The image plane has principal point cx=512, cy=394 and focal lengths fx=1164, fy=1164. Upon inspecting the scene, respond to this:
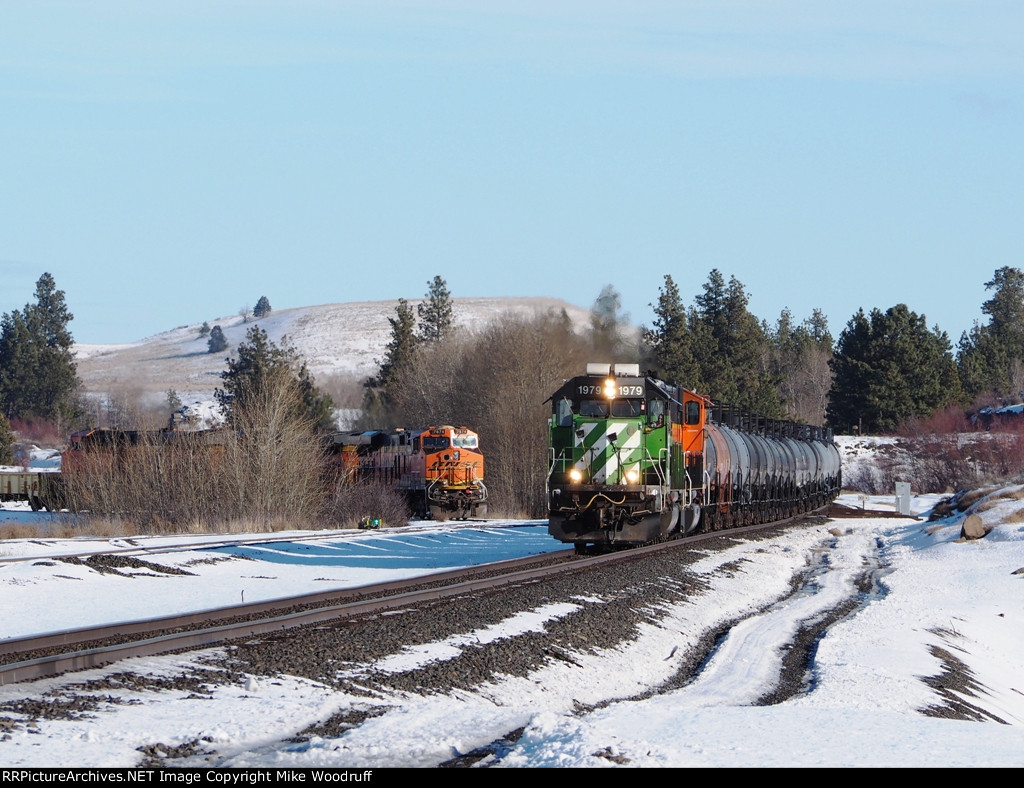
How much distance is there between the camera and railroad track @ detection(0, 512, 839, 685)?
9211 millimetres

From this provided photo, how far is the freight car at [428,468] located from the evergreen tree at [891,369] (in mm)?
42876

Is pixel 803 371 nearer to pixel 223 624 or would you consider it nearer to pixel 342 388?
pixel 342 388

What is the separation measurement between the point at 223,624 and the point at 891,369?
237 ft

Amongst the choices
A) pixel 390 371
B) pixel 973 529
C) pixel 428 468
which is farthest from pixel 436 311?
pixel 973 529

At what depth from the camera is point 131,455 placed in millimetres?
35188

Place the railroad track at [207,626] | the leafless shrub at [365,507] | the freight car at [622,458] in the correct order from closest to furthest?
the railroad track at [207,626] < the freight car at [622,458] < the leafless shrub at [365,507]

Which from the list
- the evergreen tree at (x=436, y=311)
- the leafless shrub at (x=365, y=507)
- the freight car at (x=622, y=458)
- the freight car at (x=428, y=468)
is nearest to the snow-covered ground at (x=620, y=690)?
the freight car at (x=622, y=458)

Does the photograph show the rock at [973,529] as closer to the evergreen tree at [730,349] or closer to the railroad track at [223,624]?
the railroad track at [223,624]

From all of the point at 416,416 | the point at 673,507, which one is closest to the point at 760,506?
the point at 673,507

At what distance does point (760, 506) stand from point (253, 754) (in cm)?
2860

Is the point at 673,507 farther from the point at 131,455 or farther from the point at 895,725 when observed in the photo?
the point at 131,455

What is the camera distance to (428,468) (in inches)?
1633

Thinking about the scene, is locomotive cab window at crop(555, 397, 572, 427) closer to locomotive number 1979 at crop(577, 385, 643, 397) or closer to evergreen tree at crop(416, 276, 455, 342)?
locomotive number 1979 at crop(577, 385, 643, 397)

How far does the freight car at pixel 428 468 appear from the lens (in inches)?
1631
